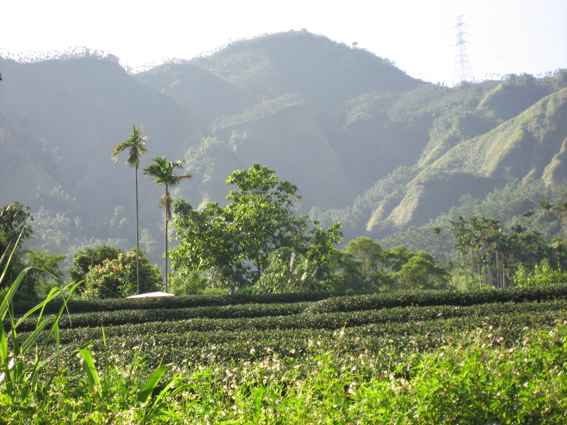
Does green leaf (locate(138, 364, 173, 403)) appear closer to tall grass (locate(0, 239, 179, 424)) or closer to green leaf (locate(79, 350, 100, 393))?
tall grass (locate(0, 239, 179, 424))

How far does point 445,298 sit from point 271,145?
155 m

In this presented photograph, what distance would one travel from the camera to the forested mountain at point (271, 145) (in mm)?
116125

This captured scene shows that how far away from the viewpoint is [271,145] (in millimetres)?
164500

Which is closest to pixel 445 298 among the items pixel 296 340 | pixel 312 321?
pixel 312 321

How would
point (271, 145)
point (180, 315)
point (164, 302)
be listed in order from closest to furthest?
point (180, 315)
point (164, 302)
point (271, 145)

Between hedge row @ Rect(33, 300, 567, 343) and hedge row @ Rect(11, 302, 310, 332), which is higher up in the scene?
hedge row @ Rect(33, 300, 567, 343)

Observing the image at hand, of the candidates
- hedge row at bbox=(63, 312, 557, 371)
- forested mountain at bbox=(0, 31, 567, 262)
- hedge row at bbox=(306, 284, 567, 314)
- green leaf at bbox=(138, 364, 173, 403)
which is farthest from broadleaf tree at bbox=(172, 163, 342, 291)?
forested mountain at bbox=(0, 31, 567, 262)

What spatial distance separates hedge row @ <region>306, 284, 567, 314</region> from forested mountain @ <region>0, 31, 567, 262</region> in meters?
98.8

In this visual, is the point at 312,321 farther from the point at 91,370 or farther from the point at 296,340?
the point at 91,370

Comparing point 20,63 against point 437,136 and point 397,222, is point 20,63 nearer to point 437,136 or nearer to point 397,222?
point 397,222

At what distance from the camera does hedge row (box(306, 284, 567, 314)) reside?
11688 mm

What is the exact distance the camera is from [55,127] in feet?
451

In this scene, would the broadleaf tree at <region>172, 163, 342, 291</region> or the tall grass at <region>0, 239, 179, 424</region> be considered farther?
the broadleaf tree at <region>172, 163, 342, 291</region>

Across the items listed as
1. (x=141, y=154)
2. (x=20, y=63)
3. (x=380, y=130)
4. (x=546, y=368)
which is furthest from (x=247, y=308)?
(x=380, y=130)
